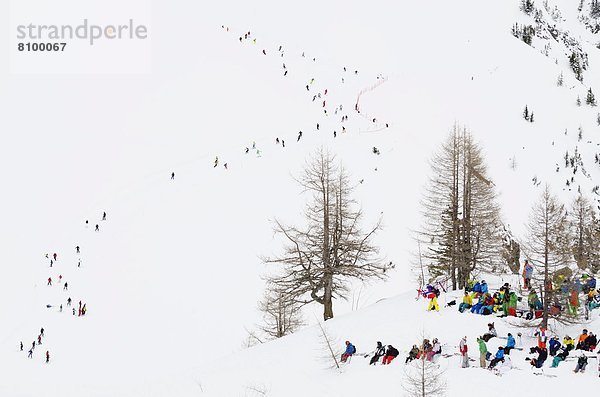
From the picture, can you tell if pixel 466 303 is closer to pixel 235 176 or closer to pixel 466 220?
pixel 466 220

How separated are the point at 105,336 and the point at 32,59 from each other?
47859 millimetres

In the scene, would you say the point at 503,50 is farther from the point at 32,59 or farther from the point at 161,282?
the point at 161,282

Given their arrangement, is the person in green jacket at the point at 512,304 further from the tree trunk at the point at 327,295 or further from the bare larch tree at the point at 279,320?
the bare larch tree at the point at 279,320

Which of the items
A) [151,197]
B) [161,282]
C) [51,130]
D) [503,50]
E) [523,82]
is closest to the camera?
[161,282]

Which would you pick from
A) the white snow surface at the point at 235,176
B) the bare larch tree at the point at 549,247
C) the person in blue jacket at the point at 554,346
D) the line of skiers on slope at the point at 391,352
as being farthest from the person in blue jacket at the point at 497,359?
the bare larch tree at the point at 549,247

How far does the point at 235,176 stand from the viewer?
4722 centimetres

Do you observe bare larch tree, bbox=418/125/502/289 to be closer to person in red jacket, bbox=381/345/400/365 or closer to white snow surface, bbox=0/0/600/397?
white snow surface, bbox=0/0/600/397

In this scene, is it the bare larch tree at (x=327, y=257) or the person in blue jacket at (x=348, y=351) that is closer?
the person in blue jacket at (x=348, y=351)

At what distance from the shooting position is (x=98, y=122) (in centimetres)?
5762

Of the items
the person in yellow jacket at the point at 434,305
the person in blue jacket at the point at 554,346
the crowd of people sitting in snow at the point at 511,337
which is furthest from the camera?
the person in yellow jacket at the point at 434,305

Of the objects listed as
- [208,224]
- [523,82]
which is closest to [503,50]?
[523,82]

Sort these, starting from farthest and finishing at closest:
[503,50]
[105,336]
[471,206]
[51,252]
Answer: [503,50] → [51,252] → [105,336] → [471,206]

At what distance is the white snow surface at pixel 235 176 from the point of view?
74.5 feet

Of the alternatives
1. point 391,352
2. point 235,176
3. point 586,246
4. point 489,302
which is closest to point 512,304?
point 489,302
